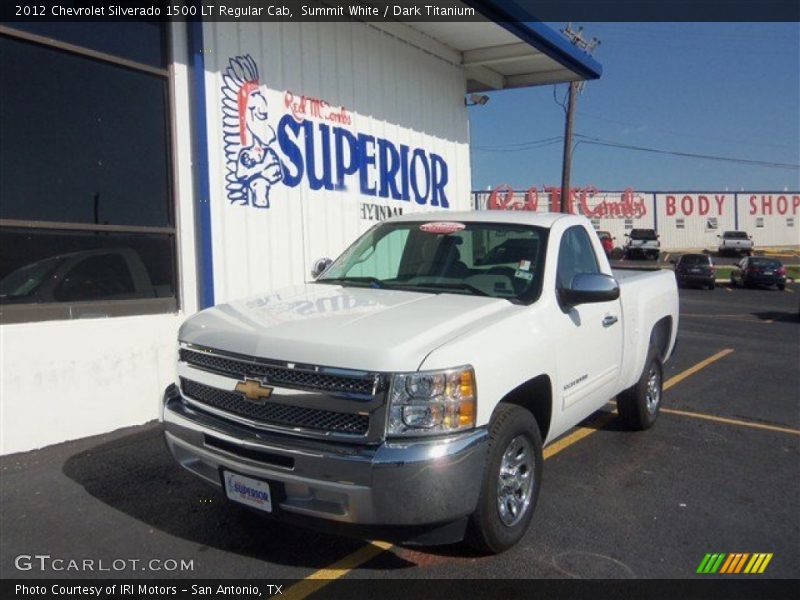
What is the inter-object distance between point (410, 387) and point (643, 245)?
44.5 m

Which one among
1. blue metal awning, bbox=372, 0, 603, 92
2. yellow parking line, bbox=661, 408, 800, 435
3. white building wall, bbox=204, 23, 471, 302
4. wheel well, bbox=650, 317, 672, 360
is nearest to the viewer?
wheel well, bbox=650, 317, 672, 360

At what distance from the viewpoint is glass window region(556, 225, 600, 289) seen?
14.8 feet

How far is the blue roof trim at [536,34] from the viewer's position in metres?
8.97

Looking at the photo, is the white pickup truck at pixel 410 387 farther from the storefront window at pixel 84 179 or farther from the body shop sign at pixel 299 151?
the body shop sign at pixel 299 151

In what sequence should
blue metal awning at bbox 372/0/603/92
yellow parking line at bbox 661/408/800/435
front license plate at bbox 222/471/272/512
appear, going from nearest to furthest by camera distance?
front license plate at bbox 222/471/272/512 < yellow parking line at bbox 661/408/800/435 < blue metal awning at bbox 372/0/603/92

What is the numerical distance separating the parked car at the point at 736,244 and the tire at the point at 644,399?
49.1 meters

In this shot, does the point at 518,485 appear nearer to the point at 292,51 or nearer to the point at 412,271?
the point at 412,271

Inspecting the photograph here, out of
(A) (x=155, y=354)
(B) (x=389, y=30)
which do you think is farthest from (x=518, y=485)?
(B) (x=389, y=30)

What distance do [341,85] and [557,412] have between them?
622 centimetres

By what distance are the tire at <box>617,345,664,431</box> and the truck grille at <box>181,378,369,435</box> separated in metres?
3.49

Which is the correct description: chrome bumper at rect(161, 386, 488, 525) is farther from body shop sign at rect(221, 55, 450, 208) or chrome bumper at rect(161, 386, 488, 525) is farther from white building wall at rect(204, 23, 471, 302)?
body shop sign at rect(221, 55, 450, 208)

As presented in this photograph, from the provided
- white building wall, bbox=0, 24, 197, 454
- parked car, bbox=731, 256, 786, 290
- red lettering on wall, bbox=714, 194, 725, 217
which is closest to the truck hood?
white building wall, bbox=0, 24, 197, 454

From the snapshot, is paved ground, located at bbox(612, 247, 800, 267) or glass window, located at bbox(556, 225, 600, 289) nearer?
glass window, located at bbox(556, 225, 600, 289)

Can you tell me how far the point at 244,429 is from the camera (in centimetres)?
336
